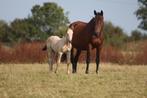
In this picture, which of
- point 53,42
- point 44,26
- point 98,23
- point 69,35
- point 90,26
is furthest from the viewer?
point 44,26

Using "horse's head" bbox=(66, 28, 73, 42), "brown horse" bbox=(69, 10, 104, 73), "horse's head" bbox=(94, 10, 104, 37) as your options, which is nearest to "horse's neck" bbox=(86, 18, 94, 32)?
"brown horse" bbox=(69, 10, 104, 73)

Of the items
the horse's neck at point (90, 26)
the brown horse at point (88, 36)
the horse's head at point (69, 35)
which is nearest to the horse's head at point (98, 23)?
the brown horse at point (88, 36)

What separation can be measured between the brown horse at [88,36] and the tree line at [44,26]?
37.3 metres

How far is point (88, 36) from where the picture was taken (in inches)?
705

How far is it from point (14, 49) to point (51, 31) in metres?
27.2

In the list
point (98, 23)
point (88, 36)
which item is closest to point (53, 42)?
point (88, 36)

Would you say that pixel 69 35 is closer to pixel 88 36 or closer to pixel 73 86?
pixel 88 36

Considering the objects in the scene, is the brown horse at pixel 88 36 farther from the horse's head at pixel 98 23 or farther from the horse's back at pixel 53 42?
the horse's back at pixel 53 42

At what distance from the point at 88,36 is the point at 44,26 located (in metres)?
42.7

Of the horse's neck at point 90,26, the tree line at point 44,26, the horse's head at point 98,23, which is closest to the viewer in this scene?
the horse's head at point 98,23

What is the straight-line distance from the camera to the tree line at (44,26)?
192 ft

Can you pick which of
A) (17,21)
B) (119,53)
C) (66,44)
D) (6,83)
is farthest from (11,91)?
(17,21)

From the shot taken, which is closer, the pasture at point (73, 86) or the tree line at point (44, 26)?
the pasture at point (73, 86)

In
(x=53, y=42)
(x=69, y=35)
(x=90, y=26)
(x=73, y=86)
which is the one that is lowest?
(x=73, y=86)
